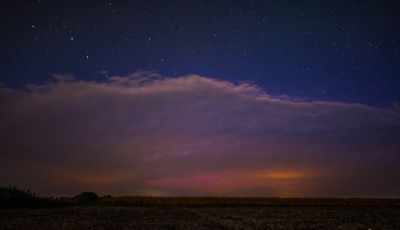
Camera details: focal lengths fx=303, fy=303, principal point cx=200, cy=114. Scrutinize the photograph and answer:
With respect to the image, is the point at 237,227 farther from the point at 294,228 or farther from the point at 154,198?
the point at 154,198

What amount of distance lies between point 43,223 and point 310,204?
39789mm

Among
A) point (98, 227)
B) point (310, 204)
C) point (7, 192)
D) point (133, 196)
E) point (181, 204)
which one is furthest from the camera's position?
point (133, 196)

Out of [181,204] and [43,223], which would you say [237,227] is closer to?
[43,223]

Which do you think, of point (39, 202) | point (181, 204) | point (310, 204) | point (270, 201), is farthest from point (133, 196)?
point (310, 204)

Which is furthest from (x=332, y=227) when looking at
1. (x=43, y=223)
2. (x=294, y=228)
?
(x=43, y=223)

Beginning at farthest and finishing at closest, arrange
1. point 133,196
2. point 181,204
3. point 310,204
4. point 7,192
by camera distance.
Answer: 1. point 133,196
2. point 310,204
3. point 181,204
4. point 7,192

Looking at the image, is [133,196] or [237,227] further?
[133,196]

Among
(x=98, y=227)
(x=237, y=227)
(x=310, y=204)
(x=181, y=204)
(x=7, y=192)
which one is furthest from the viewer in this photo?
(x=310, y=204)

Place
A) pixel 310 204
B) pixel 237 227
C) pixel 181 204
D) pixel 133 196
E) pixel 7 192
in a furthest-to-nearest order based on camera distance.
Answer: pixel 133 196 → pixel 310 204 → pixel 181 204 → pixel 7 192 → pixel 237 227

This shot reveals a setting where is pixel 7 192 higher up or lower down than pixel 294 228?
higher up

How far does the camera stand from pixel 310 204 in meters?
48.1

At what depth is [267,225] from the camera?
22281mm

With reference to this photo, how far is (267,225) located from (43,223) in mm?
15873

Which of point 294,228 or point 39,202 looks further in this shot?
point 39,202
